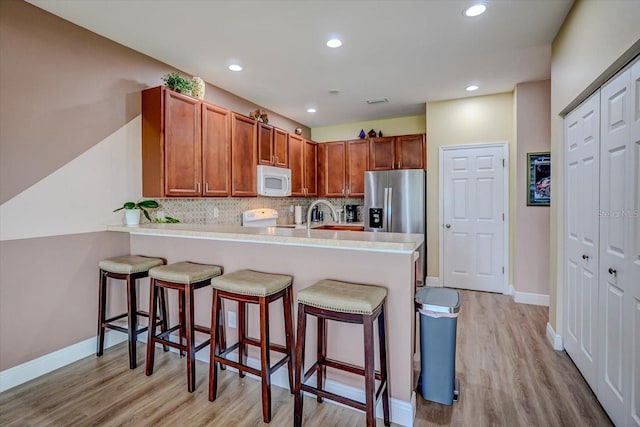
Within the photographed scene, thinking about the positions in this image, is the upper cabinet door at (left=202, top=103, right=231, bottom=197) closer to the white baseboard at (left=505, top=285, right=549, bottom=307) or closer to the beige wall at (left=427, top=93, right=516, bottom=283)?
the beige wall at (left=427, top=93, right=516, bottom=283)

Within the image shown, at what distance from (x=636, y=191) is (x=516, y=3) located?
5.13 feet

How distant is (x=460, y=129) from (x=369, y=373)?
3.90 metres

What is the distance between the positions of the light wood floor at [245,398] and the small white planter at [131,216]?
3.73 ft

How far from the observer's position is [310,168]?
5.48 metres

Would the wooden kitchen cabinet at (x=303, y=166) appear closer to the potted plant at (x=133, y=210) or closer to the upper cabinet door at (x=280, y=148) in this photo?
the upper cabinet door at (x=280, y=148)

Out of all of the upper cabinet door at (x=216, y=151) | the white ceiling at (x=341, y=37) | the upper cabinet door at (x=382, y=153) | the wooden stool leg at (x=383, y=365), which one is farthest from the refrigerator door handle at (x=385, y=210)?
the wooden stool leg at (x=383, y=365)

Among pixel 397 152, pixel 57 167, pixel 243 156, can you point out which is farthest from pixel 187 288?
pixel 397 152

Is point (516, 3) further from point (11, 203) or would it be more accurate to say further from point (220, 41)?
point (11, 203)

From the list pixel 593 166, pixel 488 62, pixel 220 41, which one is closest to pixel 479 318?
pixel 593 166

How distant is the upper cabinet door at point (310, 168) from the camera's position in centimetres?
534

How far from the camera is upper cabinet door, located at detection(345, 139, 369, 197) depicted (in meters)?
5.35

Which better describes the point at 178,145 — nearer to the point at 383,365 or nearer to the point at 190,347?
the point at 190,347

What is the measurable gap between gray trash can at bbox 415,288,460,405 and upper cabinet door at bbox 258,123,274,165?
290 centimetres

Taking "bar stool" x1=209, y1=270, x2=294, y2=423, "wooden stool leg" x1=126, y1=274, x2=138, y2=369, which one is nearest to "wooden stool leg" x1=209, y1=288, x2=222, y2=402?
"bar stool" x1=209, y1=270, x2=294, y2=423
